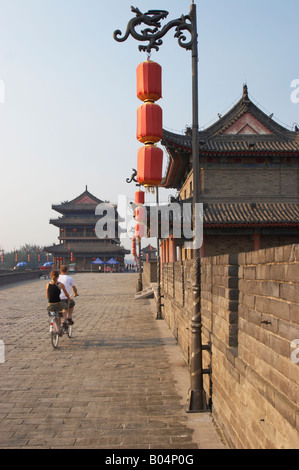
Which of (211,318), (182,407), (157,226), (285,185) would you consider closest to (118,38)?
(211,318)

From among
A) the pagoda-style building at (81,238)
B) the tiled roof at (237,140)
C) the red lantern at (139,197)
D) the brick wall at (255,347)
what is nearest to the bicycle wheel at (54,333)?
the brick wall at (255,347)

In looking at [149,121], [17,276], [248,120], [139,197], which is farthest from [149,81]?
[17,276]

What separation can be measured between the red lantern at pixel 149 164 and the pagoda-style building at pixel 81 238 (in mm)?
56429

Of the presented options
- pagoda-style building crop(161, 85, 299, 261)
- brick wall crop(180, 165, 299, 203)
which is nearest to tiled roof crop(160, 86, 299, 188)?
pagoda-style building crop(161, 85, 299, 261)

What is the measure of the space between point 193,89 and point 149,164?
1.97 metres

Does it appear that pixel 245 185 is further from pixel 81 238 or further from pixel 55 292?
pixel 81 238

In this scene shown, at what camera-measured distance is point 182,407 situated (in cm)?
564

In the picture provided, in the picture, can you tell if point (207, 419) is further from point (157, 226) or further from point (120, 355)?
point (157, 226)

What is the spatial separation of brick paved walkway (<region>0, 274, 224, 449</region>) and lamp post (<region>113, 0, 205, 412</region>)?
381 mm

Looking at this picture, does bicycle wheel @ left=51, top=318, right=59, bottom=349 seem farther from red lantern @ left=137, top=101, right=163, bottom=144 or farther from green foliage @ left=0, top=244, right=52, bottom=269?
green foliage @ left=0, top=244, right=52, bottom=269

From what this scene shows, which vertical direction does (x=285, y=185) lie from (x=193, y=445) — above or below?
above

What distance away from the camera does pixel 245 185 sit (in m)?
18.0

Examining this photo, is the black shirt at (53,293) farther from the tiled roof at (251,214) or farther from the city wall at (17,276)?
the city wall at (17,276)

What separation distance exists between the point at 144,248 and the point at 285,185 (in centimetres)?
7898
